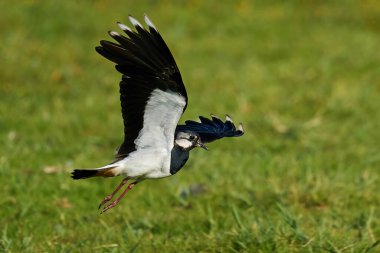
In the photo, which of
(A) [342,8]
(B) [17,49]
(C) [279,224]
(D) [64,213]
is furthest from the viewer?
(A) [342,8]

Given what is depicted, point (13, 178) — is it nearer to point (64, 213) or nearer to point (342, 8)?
point (64, 213)

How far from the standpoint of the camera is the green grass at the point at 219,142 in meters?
5.49

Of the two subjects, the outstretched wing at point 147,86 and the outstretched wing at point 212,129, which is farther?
the outstretched wing at point 212,129

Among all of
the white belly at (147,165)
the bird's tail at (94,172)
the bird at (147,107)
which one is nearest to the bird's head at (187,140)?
the bird at (147,107)

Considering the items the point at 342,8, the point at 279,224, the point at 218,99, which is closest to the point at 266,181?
the point at 279,224

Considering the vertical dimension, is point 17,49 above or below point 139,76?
above

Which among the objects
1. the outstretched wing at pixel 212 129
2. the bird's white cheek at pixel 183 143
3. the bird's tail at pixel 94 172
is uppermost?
the outstretched wing at pixel 212 129

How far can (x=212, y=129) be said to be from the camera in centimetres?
571

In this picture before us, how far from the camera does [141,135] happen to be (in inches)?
194

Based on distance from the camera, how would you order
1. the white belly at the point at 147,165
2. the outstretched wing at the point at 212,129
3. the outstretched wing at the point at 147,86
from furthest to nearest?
the outstretched wing at the point at 212,129 < the white belly at the point at 147,165 < the outstretched wing at the point at 147,86

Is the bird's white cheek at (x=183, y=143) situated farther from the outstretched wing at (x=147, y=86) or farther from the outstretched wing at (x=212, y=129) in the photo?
the outstretched wing at (x=212, y=129)

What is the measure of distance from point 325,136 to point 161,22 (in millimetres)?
5454

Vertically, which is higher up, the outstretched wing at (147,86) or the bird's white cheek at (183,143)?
the outstretched wing at (147,86)

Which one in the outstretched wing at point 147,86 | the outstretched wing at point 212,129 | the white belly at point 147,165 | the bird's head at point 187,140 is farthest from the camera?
the outstretched wing at point 212,129
